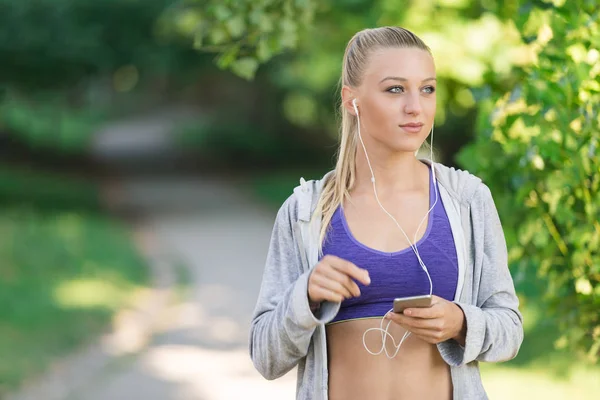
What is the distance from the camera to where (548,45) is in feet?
11.4

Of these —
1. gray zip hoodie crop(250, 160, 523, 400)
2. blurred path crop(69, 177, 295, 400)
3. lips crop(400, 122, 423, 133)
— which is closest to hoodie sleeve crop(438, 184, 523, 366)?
gray zip hoodie crop(250, 160, 523, 400)

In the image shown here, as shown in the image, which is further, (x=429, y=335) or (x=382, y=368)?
(x=382, y=368)

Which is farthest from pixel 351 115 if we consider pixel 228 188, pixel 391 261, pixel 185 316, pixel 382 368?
pixel 228 188

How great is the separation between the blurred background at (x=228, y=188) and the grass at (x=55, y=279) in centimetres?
4

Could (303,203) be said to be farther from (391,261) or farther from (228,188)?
(228,188)

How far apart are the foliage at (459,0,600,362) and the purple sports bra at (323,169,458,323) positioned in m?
1.20

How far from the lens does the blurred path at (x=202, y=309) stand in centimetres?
655

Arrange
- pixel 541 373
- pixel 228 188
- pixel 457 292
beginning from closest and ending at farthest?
pixel 457 292 → pixel 541 373 → pixel 228 188

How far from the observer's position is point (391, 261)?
219 cm

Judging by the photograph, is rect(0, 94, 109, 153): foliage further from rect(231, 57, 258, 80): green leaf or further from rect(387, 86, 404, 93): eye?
rect(387, 86, 404, 93): eye

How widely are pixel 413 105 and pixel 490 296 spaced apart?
496mm

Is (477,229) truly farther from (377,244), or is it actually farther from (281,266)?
(281,266)

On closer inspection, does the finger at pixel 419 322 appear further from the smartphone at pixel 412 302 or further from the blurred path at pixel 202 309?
the blurred path at pixel 202 309

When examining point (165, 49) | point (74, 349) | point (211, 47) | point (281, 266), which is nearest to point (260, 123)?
point (165, 49)
